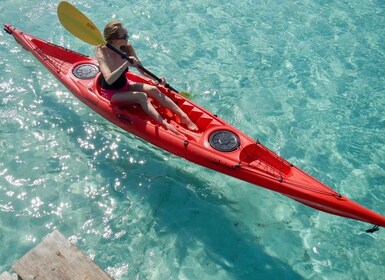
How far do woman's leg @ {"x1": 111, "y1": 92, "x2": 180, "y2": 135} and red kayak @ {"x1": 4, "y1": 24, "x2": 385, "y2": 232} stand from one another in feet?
0.34

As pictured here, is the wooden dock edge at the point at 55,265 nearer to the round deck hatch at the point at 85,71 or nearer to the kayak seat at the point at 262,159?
the kayak seat at the point at 262,159

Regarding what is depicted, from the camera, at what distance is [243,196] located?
5.46 metres

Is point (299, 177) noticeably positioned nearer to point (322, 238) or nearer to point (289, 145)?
point (322, 238)

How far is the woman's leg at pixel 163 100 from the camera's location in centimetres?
550

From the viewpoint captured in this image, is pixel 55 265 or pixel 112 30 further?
pixel 112 30

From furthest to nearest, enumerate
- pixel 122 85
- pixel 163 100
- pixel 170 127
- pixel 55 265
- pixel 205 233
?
pixel 122 85, pixel 163 100, pixel 170 127, pixel 205 233, pixel 55 265

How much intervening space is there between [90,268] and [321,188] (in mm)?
2638

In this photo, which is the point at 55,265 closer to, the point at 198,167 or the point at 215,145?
the point at 215,145

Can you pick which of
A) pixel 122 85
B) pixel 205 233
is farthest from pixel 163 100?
pixel 205 233

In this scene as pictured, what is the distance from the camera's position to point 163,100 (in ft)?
18.4

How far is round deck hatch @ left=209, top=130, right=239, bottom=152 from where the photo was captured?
16.5 ft

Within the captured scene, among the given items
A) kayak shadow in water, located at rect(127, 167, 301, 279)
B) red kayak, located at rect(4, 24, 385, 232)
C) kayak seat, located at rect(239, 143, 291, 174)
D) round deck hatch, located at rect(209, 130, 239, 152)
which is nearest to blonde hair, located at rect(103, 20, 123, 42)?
red kayak, located at rect(4, 24, 385, 232)

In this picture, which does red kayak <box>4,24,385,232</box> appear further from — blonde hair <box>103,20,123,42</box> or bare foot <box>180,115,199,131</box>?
blonde hair <box>103,20,123,42</box>

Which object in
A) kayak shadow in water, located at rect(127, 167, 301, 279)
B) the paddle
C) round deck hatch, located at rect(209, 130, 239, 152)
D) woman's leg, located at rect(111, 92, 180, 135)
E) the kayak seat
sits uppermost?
the paddle
